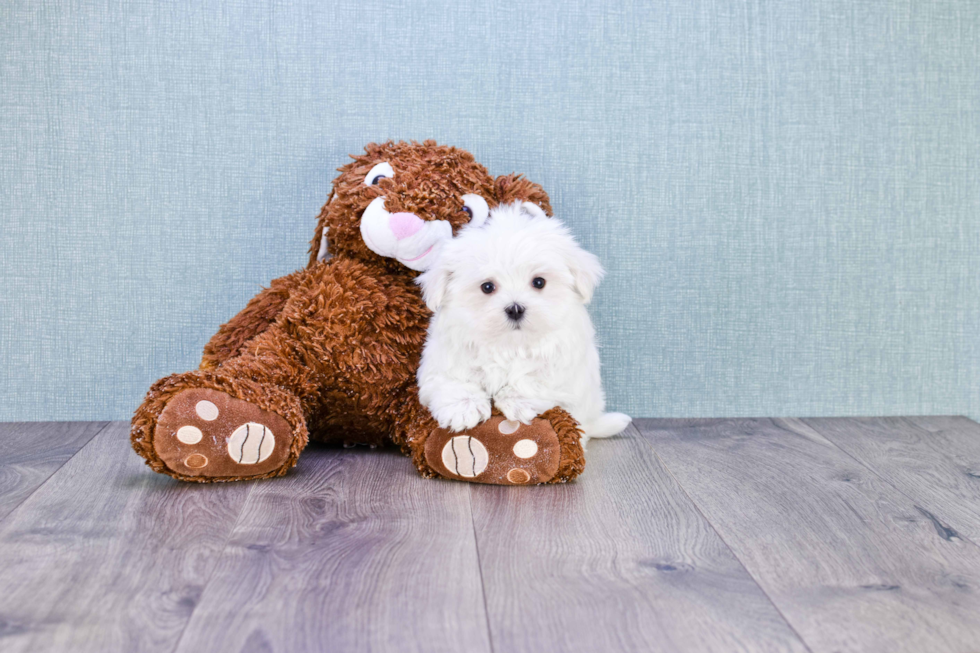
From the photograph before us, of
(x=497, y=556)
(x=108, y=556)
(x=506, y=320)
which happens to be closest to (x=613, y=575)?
(x=497, y=556)

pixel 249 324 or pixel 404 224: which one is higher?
pixel 404 224

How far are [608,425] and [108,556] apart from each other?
33.8 inches

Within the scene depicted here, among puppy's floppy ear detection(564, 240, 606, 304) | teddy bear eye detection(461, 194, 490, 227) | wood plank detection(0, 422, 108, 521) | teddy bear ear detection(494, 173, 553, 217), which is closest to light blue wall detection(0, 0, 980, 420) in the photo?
wood plank detection(0, 422, 108, 521)

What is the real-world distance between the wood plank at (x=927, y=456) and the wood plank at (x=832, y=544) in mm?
33

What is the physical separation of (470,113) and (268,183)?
41cm

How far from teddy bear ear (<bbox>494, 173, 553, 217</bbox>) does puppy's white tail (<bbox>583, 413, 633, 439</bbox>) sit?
1.27ft

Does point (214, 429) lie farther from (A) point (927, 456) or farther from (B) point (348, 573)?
(A) point (927, 456)

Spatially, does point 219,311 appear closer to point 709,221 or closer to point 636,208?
point 636,208

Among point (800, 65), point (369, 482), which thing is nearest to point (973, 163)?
point (800, 65)

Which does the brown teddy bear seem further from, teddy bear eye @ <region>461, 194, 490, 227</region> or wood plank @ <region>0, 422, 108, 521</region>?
wood plank @ <region>0, 422, 108, 521</region>

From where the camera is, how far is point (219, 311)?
1.63 m

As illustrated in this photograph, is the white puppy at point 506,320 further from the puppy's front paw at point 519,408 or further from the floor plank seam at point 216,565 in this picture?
the floor plank seam at point 216,565

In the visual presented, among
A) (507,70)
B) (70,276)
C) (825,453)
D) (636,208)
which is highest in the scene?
(507,70)

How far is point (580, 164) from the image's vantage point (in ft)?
5.40
